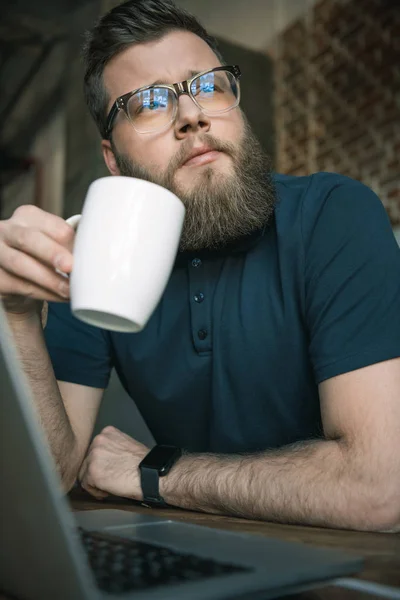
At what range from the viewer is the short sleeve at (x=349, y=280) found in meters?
0.86

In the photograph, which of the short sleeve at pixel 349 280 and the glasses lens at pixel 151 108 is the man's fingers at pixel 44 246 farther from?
the glasses lens at pixel 151 108

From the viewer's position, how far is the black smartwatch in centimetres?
90

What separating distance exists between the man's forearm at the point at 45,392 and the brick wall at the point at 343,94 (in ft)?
8.09

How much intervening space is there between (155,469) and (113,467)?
0.30ft

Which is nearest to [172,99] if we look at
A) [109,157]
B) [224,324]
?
[109,157]

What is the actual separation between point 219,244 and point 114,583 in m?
0.83

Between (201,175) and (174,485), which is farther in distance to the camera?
(201,175)

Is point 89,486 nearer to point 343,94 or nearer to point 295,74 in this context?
point 343,94

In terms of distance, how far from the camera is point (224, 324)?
3.53ft

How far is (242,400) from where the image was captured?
1081 mm

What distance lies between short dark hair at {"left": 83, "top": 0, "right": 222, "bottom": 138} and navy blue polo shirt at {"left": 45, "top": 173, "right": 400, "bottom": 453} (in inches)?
15.7

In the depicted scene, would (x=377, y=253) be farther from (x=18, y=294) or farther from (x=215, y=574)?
(x=215, y=574)

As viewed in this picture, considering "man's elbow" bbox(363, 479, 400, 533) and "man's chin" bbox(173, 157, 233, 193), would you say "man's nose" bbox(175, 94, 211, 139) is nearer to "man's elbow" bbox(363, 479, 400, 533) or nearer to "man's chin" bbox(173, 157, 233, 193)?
"man's chin" bbox(173, 157, 233, 193)

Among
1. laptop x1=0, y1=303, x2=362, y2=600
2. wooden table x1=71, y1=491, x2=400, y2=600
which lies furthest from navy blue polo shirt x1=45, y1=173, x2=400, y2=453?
laptop x1=0, y1=303, x2=362, y2=600
